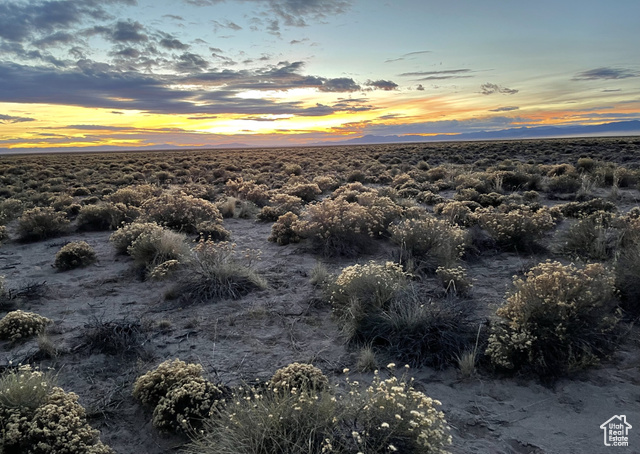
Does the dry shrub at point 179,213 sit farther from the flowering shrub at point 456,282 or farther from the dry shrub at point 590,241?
the dry shrub at point 590,241

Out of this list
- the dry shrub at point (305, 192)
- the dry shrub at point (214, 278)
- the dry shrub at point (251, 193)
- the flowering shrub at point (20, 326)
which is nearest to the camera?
the flowering shrub at point (20, 326)

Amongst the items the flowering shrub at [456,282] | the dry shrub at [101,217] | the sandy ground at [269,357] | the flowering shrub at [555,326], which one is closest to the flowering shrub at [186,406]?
the sandy ground at [269,357]

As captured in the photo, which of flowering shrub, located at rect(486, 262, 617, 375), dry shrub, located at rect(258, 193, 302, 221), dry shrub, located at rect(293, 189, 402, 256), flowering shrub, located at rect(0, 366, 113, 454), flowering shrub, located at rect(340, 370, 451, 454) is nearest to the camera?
flowering shrub, located at rect(340, 370, 451, 454)

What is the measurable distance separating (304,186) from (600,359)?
513 inches

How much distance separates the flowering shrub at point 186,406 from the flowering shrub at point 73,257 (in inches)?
232

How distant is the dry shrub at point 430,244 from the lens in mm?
7754

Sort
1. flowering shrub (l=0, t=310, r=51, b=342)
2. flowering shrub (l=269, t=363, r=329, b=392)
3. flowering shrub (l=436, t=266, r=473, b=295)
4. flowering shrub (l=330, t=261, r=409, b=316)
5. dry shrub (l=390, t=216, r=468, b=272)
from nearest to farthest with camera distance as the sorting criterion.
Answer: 1. flowering shrub (l=269, t=363, r=329, b=392)
2. flowering shrub (l=0, t=310, r=51, b=342)
3. flowering shrub (l=330, t=261, r=409, b=316)
4. flowering shrub (l=436, t=266, r=473, b=295)
5. dry shrub (l=390, t=216, r=468, b=272)

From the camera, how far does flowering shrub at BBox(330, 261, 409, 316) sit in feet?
19.1

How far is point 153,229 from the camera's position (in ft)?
29.6

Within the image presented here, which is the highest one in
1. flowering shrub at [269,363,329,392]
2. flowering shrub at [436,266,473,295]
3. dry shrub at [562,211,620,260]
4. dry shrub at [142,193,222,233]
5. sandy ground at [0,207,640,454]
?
dry shrub at [142,193,222,233]

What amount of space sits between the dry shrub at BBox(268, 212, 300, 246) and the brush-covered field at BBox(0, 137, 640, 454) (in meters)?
0.05

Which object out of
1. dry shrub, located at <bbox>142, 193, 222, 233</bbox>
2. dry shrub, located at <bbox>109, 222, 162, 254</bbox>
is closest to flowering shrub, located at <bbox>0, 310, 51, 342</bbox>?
dry shrub, located at <bbox>109, 222, 162, 254</bbox>

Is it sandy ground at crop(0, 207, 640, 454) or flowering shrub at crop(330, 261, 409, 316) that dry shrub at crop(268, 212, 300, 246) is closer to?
sandy ground at crop(0, 207, 640, 454)

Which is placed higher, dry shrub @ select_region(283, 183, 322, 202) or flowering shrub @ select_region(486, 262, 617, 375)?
dry shrub @ select_region(283, 183, 322, 202)
